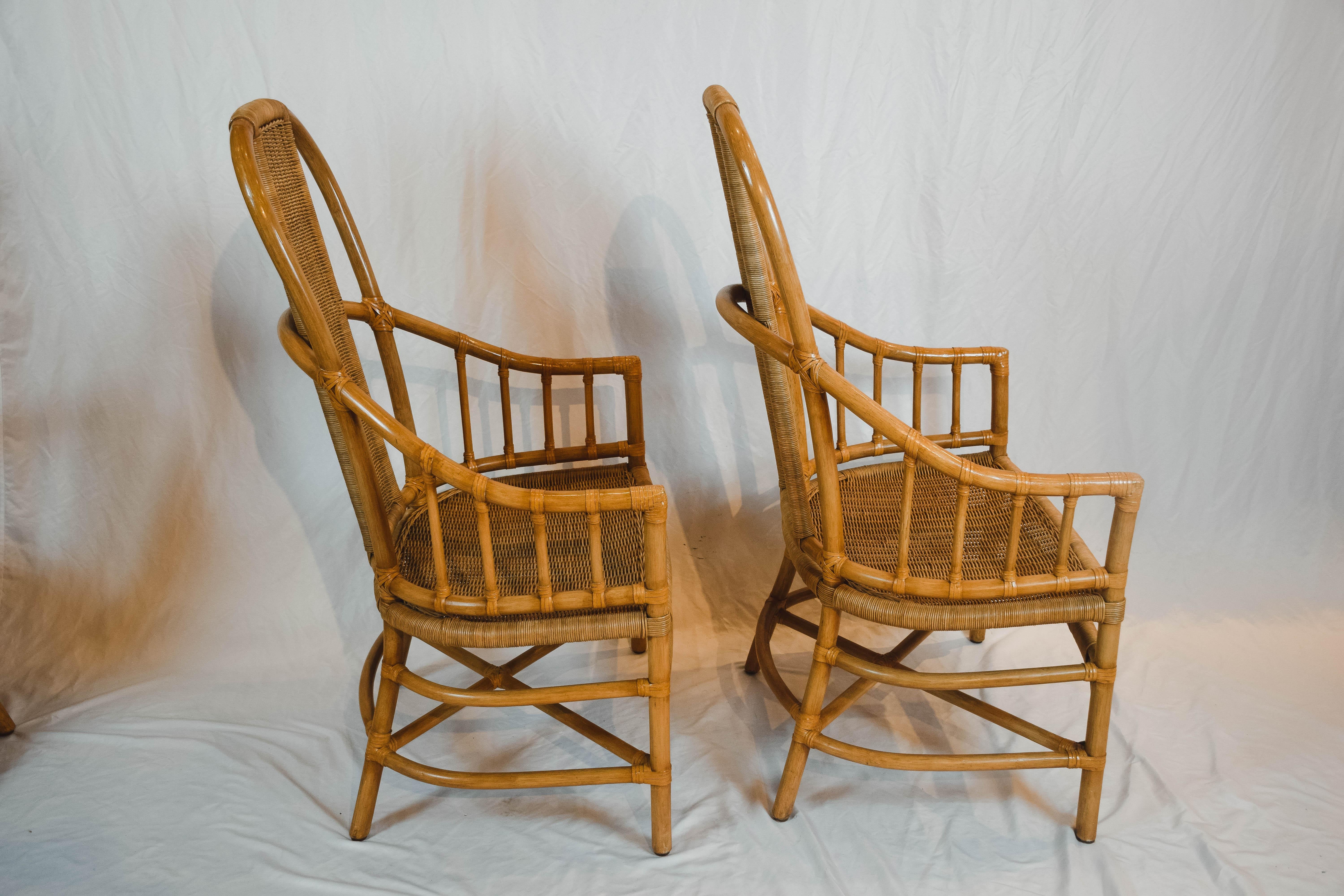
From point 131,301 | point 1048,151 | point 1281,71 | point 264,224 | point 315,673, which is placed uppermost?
point 1281,71

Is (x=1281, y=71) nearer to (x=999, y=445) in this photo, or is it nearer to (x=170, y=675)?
(x=999, y=445)

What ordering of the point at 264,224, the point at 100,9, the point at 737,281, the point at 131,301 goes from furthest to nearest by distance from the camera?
the point at 737,281 → the point at 131,301 → the point at 100,9 → the point at 264,224

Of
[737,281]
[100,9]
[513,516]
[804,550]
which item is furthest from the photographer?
[737,281]

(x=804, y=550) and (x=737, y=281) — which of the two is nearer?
(x=804, y=550)

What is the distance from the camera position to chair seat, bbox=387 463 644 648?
1466mm

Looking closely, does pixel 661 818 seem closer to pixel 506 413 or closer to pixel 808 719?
pixel 808 719

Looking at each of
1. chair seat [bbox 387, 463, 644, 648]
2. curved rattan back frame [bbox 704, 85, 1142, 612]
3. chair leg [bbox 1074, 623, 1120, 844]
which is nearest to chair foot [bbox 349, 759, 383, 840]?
chair seat [bbox 387, 463, 644, 648]

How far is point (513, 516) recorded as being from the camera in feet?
5.90

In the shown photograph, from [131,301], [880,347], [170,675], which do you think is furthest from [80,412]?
[880,347]

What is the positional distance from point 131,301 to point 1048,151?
2.20 m

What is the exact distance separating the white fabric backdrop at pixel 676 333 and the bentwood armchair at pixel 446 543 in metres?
0.20

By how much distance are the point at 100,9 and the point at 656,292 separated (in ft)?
4.37

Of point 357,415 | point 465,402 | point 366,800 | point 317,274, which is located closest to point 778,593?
point 465,402

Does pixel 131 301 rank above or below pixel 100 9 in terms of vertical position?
below
